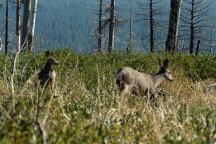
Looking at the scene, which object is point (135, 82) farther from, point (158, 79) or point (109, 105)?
point (109, 105)

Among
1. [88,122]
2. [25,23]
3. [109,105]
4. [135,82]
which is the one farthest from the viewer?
[25,23]

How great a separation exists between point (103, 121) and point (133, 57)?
12802 millimetres

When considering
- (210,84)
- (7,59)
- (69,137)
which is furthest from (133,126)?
(7,59)

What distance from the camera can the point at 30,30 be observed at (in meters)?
26.7

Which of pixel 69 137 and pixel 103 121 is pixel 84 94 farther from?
pixel 69 137

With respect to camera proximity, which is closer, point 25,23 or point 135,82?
point 135,82

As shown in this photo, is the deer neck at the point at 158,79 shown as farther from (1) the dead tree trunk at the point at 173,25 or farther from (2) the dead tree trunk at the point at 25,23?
(2) the dead tree trunk at the point at 25,23

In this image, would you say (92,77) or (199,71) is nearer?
(92,77)

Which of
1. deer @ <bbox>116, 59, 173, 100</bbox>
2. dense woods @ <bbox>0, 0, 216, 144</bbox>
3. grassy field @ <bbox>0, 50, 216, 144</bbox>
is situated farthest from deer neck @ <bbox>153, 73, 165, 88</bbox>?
grassy field @ <bbox>0, 50, 216, 144</bbox>

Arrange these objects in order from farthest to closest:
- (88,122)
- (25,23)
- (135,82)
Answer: (25,23)
(135,82)
(88,122)

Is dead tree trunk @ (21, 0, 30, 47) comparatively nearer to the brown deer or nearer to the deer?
the deer

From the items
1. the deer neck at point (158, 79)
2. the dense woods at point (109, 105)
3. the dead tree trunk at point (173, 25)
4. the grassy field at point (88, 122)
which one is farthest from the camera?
the dead tree trunk at point (173, 25)

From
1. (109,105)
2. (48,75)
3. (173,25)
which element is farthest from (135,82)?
(173,25)

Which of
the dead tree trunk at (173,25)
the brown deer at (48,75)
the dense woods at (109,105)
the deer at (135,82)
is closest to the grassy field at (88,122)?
the dense woods at (109,105)
